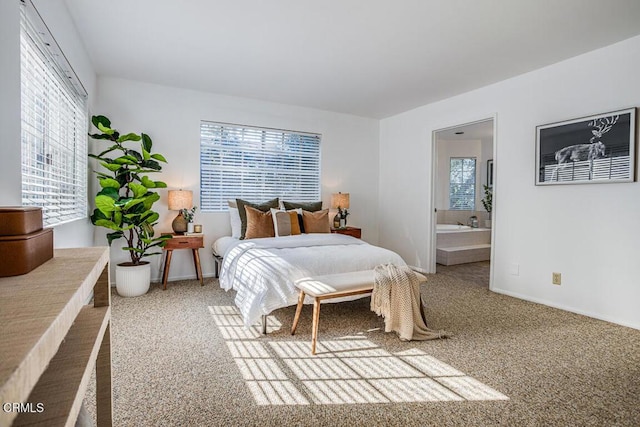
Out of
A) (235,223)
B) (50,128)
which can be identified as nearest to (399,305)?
(235,223)

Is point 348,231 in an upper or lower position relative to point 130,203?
lower

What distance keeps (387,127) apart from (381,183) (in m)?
1.00

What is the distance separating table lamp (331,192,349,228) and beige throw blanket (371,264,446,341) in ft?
8.66

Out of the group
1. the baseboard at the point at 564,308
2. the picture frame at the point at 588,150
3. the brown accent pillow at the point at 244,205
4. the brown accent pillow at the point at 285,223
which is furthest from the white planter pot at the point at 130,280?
the picture frame at the point at 588,150

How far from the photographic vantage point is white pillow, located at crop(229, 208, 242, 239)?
422cm

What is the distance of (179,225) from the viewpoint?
4051 mm

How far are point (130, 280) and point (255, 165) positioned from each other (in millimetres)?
2270

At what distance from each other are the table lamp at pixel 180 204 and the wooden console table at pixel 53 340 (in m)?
2.98

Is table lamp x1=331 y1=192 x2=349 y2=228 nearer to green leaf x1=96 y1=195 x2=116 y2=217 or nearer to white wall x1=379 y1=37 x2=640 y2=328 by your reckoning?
white wall x1=379 y1=37 x2=640 y2=328

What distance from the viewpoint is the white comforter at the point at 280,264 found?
2.58 meters

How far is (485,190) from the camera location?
7.00m

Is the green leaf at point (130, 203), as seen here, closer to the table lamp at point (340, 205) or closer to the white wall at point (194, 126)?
the white wall at point (194, 126)

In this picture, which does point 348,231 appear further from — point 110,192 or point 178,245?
point 110,192

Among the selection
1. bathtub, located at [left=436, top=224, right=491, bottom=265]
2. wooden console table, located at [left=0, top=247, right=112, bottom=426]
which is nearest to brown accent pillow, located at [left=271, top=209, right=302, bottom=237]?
bathtub, located at [left=436, top=224, right=491, bottom=265]
